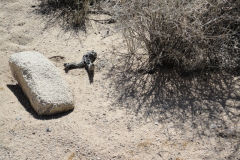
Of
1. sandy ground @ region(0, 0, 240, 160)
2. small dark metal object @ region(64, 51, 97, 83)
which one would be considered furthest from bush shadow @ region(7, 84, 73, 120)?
small dark metal object @ region(64, 51, 97, 83)

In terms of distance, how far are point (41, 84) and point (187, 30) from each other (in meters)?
1.35

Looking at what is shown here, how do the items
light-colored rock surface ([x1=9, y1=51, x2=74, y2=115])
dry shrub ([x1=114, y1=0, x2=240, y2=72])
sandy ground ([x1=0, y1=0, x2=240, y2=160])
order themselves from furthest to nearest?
dry shrub ([x1=114, y1=0, x2=240, y2=72]) → light-colored rock surface ([x1=9, y1=51, x2=74, y2=115]) → sandy ground ([x1=0, y1=0, x2=240, y2=160])

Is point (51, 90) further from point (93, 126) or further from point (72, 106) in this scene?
point (93, 126)

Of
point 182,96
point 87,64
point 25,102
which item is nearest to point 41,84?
point 25,102

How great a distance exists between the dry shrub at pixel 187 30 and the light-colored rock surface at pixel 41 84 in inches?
32.9

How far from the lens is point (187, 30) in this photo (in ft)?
11.1

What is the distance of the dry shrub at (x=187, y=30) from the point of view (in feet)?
11.1

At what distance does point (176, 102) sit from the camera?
346cm

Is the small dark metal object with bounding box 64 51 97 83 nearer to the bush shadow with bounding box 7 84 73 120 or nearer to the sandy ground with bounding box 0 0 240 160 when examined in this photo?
the sandy ground with bounding box 0 0 240 160

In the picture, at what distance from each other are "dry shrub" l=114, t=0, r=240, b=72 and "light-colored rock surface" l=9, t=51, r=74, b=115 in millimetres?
835

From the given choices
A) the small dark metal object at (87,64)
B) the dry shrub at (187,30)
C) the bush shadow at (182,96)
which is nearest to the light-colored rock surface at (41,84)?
the small dark metal object at (87,64)

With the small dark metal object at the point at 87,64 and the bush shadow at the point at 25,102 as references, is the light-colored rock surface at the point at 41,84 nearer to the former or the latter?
the bush shadow at the point at 25,102

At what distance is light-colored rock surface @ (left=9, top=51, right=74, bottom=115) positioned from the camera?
324 centimetres

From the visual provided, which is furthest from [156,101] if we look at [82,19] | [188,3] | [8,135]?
[82,19]
